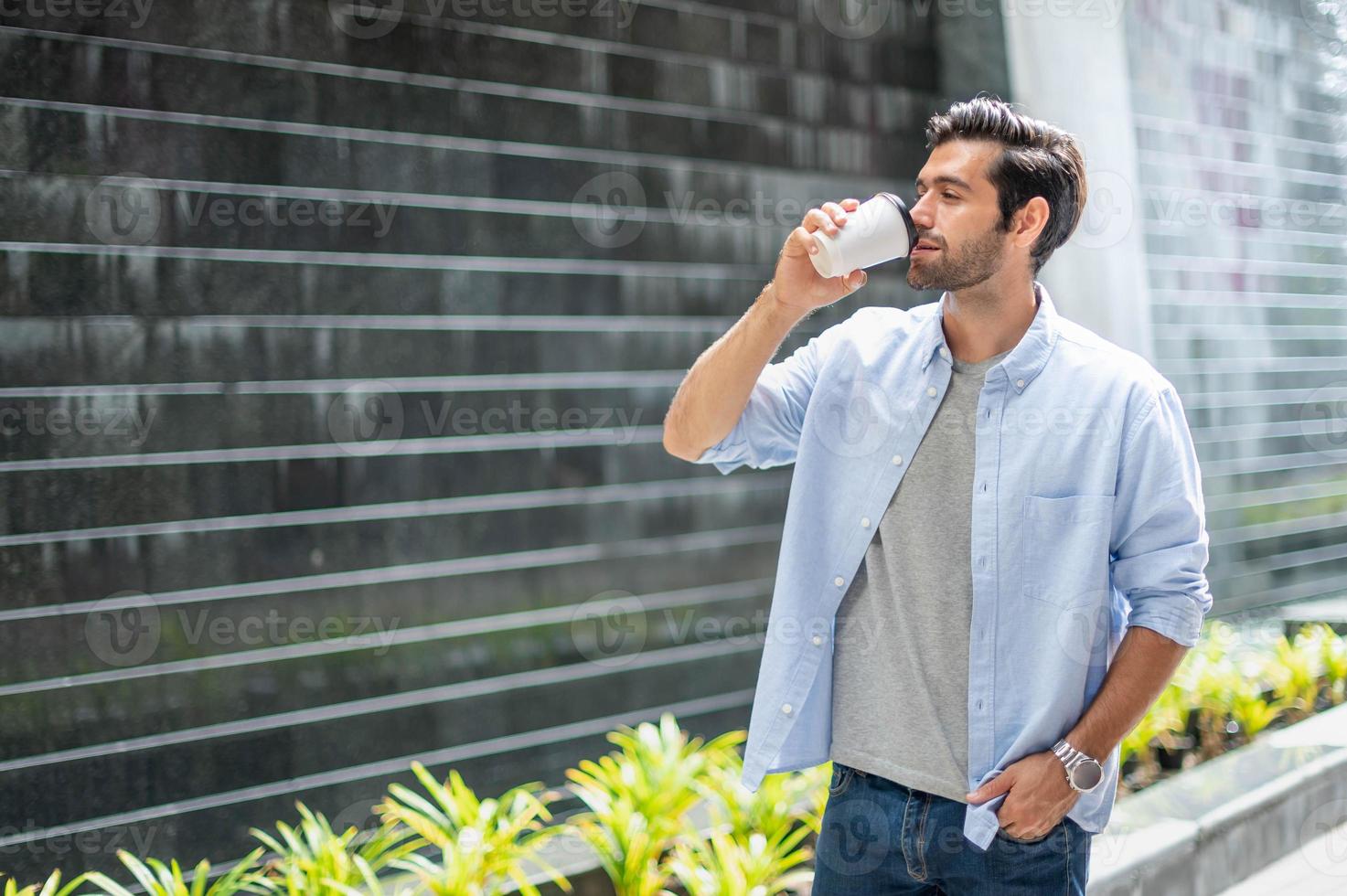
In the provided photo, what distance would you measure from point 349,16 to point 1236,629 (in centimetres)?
509

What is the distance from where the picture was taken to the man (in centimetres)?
172

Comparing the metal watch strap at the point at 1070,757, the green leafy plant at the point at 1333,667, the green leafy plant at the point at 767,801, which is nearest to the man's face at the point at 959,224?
the metal watch strap at the point at 1070,757

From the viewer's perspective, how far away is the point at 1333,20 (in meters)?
5.68

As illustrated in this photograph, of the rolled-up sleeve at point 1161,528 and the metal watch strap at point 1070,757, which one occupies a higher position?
the rolled-up sleeve at point 1161,528

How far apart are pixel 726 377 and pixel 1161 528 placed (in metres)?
0.71

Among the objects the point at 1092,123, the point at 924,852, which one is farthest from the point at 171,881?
the point at 1092,123

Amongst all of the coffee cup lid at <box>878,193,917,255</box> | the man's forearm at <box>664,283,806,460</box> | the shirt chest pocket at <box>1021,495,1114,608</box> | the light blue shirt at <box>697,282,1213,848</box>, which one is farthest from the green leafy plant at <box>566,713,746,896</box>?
the coffee cup lid at <box>878,193,917,255</box>

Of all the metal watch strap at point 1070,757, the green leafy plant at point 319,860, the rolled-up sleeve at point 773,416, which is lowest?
the green leafy plant at point 319,860

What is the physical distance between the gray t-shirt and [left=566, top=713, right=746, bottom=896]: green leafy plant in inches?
48.7

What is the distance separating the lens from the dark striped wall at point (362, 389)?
115 inches

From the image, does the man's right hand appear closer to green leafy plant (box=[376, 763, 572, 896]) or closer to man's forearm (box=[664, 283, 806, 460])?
man's forearm (box=[664, 283, 806, 460])

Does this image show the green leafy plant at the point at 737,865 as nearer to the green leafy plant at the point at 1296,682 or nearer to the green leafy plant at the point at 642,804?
the green leafy plant at the point at 642,804

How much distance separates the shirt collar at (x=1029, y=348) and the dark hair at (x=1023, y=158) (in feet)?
0.28

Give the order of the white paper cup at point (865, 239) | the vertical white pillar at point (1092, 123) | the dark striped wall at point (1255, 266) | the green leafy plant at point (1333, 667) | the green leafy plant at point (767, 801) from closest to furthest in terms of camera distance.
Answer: the white paper cup at point (865, 239)
the green leafy plant at point (767, 801)
the vertical white pillar at point (1092, 123)
the green leafy plant at point (1333, 667)
the dark striped wall at point (1255, 266)
